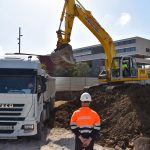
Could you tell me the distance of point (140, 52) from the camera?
8644 cm

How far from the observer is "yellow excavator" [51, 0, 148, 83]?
71.6 ft

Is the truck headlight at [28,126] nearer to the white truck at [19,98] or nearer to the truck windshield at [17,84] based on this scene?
the white truck at [19,98]

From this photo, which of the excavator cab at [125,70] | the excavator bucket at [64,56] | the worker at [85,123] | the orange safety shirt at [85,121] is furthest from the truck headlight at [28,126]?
the excavator cab at [125,70]

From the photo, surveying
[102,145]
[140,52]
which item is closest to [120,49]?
[140,52]

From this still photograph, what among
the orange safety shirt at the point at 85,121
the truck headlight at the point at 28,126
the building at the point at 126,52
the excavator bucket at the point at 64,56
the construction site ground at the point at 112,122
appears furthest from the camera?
the building at the point at 126,52

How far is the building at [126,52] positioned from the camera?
85.6 metres

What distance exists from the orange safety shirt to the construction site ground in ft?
9.54

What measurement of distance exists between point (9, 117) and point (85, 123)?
535 centimetres

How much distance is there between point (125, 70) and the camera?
24.1 metres

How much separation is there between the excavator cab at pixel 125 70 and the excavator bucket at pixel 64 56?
12.1 feet

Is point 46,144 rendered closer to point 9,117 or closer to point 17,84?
point 9,117

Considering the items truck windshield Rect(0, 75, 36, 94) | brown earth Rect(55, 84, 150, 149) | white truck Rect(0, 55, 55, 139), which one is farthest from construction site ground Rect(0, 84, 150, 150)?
truck windshield Rect(0, 75, 36, 94)

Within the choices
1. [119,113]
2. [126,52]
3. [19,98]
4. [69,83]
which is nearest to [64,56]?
[119,113]

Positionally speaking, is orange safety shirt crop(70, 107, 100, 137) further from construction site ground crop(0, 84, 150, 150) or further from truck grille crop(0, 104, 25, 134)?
truck grille crop(0, 104, 25, 134)
